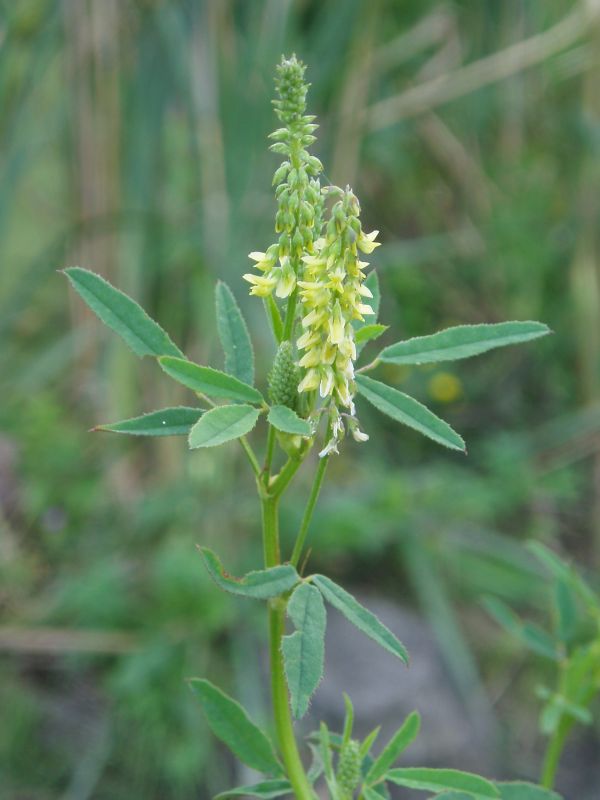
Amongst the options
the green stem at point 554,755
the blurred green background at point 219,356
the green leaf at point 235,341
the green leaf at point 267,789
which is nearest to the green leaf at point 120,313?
the green leaf at point 235,341

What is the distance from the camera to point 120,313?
576 millimetres

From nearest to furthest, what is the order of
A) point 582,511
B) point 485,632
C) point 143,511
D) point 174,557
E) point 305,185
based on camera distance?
point 305,185 < point 174,557 < point 143,511 < point 485,632 < point 582,511

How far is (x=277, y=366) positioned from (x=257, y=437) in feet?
5.57

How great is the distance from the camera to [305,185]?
48 centimetres

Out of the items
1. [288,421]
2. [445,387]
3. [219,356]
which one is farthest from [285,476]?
[445,387]

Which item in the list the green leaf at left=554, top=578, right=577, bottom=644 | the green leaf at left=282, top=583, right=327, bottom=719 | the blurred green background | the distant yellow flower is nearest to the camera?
the green leaf at left=282, top=583, right=327, bottom=719

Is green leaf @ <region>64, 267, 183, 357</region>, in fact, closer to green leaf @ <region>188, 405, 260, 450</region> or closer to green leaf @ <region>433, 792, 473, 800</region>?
green leaf @ <region>188, 405, 260, 450</region>

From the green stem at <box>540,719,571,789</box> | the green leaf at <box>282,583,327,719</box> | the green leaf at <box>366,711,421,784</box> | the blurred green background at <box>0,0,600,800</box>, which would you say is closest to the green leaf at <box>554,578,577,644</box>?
the green stem at <box>540,719,571,789</box>

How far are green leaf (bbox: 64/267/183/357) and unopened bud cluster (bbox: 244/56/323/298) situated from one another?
0.11m

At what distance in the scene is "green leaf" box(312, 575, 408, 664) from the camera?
514 mm

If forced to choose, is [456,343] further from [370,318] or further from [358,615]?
[358,615]

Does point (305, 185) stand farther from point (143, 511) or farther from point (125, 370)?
point (125, 370)

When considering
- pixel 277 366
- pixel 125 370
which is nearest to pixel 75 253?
pixel 125 370

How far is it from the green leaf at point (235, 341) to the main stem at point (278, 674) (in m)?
0.12
